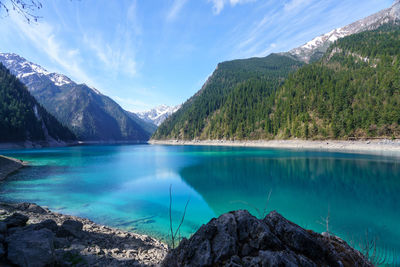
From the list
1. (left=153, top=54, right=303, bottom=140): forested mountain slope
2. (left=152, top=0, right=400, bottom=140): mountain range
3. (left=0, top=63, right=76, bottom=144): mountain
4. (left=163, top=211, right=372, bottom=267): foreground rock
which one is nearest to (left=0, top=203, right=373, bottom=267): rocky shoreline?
(left=163, top=211, right=372, bottom=267): foreground rock

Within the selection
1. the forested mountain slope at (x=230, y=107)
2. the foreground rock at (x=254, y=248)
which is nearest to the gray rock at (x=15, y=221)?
the foreground rock at (x=254, y=248)

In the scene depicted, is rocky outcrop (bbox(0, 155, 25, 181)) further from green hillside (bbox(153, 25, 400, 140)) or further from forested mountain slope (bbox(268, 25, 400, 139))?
forested mountain slope (bbox(268, 25, 400, 139))

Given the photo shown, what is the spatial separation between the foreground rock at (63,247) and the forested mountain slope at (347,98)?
5884cm

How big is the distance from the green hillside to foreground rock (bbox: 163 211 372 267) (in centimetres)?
5784

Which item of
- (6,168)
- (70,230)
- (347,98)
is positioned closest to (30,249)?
(70,230)

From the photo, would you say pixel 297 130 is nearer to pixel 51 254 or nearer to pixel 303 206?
pixel 303 206

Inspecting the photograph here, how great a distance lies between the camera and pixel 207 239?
6.73 feet

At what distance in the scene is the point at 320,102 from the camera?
218 feet

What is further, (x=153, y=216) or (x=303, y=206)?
(x=303, y=206)

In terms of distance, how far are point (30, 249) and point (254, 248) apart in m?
3.13

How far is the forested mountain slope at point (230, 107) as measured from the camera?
9019 centimetres

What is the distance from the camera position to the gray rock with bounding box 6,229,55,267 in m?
2.53

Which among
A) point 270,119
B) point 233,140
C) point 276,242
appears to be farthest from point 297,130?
point 276,242

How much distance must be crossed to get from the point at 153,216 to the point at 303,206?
8220 mm
